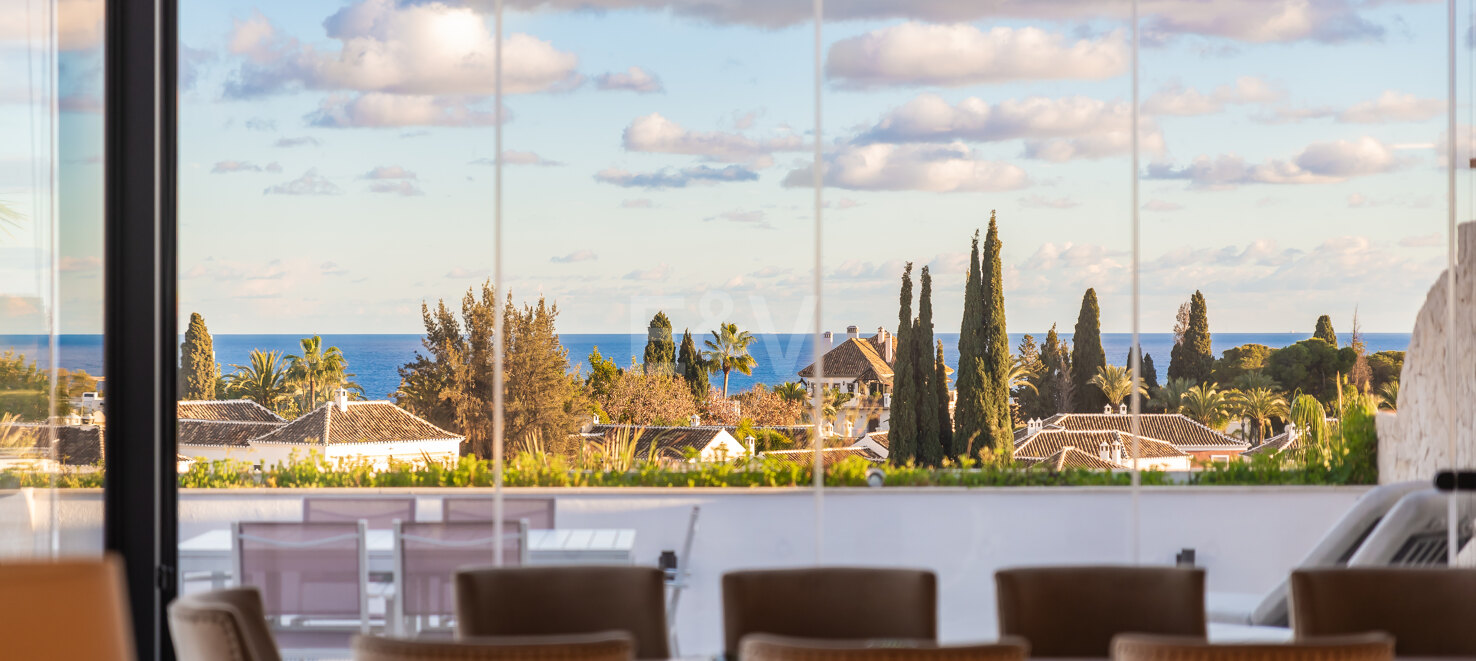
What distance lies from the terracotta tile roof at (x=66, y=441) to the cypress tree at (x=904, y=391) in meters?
3.17

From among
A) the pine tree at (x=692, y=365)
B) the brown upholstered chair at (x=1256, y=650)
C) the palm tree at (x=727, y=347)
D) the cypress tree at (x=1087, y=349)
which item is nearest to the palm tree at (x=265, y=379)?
the pine tree at (x=692, y=365)

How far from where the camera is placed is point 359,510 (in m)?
4.82

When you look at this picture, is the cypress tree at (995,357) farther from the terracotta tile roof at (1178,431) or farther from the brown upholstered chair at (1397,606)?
the brown upholstered chair at (1397,606)

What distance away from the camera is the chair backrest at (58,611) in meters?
1.70

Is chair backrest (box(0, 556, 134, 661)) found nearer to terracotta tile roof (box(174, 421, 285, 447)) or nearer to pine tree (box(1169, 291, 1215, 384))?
terracotta tile roof (box(174, 421, 285, 447))

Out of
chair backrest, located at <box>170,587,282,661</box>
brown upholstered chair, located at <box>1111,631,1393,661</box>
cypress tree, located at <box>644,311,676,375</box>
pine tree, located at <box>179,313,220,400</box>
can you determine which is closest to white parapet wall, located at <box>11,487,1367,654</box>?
cypress tree, located at <box>644,311,676,375</box>

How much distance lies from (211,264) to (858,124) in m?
2.80

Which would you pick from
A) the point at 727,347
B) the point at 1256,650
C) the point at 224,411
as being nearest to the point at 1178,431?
the point at 727,347

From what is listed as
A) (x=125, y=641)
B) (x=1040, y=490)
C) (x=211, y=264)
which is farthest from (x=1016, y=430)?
(x=125, y=641)

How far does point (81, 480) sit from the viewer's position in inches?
169

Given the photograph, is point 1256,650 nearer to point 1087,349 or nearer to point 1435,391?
point 1087,349

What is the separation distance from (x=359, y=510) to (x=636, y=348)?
1354 mm

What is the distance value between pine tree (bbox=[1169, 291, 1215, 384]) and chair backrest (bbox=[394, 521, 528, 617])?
2860mm

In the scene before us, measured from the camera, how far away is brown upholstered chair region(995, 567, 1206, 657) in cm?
329
